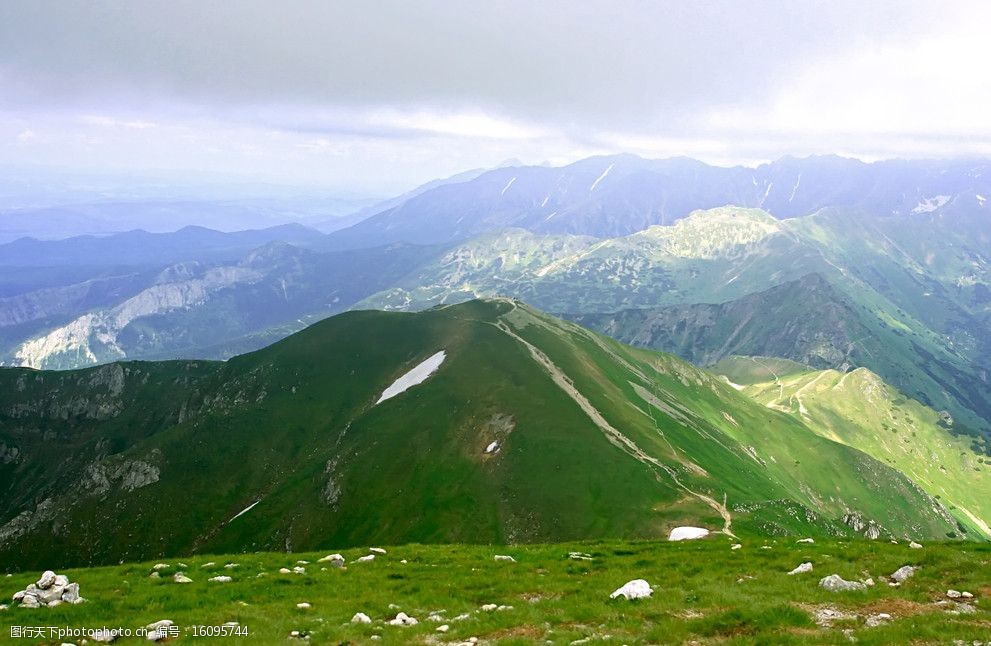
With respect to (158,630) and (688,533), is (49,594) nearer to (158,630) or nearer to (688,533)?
(158,630)

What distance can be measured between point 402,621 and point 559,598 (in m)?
7.25

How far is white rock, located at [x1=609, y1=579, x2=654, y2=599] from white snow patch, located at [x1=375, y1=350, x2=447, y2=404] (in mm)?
128928

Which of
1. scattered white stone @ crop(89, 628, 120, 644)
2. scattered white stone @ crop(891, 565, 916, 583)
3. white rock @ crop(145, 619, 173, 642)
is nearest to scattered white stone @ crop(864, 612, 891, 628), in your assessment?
scattered white stone @ crop(891, 565, 916, 583)

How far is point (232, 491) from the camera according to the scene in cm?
14075

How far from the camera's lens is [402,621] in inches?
862

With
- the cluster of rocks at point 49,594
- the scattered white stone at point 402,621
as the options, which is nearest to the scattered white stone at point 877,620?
the scattered white stone at point 402,621

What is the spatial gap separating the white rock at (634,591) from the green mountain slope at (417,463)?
5979 centimetres

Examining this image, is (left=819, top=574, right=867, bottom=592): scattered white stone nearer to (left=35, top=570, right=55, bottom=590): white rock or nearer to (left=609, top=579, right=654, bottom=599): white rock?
(left=609, top=579, right=654, bottom=599): white rock

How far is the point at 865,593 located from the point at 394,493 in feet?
336

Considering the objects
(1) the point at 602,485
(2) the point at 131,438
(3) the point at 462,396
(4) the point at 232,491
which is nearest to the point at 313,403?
(4) the point at 232,491

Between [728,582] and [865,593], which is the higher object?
[865,593]

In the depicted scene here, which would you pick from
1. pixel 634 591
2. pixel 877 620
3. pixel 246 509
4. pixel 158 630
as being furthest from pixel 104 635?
pixel 246 509

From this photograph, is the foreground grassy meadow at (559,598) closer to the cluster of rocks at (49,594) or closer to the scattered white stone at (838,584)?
the scattered white stone at (838,584)

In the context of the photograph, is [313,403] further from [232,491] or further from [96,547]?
[96,547]
